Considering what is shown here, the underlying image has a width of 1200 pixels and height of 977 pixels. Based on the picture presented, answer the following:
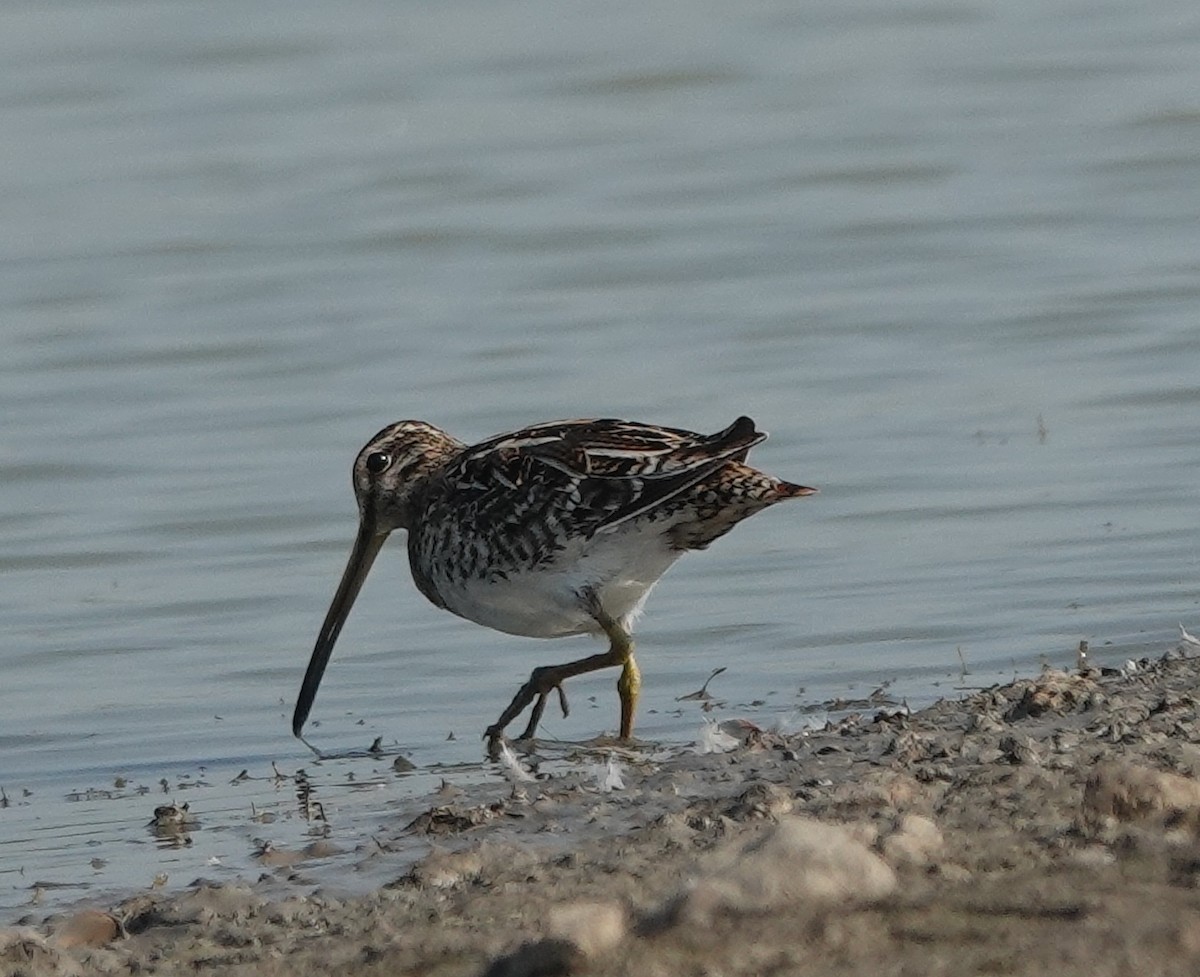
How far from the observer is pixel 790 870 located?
4078mm

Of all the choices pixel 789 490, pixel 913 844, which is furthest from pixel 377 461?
pixel 913 844

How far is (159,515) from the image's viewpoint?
1032 cm

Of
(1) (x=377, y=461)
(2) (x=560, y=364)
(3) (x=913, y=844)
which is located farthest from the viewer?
(2) (x=560, y=364)

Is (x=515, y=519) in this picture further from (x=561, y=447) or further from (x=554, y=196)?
(x=554, y=196)

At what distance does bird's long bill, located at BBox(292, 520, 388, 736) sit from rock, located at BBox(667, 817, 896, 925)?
3.88m

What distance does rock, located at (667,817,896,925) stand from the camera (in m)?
4.04

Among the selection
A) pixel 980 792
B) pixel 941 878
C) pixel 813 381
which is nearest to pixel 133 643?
pixel 813 381

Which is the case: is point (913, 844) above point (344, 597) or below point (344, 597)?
below

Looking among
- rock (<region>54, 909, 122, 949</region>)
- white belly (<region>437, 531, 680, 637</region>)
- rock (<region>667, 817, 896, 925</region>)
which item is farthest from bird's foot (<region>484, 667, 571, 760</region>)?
rock (<region>667, 817, 896, 925</region>)

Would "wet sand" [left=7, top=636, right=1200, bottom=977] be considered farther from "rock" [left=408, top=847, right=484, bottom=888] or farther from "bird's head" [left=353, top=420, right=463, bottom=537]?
"bird's head" [left=353, top=420, right=463, bottom=537]

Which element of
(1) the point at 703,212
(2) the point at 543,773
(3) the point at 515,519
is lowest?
(2) the point at 543,773

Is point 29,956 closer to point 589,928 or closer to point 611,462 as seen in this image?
point 589,928

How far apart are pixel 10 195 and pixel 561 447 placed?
29.2 ft

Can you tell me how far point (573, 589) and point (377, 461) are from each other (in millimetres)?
1064
